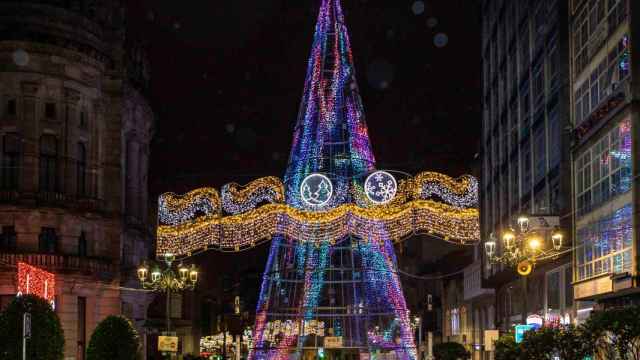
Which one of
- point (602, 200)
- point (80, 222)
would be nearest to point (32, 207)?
point (80, 222)

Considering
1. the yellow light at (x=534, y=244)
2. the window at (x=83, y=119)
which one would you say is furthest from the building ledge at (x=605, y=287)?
the window at (x=83, y=119)

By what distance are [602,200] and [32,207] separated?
106ft

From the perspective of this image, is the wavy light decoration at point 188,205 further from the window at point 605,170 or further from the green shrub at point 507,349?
the window at point 605,170

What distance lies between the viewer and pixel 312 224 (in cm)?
3834

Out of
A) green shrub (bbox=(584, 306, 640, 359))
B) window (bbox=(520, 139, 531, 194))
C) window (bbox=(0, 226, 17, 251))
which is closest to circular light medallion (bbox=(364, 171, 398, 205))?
green shrub (bbox=(584, 306, 640, 359))

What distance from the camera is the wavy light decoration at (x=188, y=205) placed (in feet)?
119

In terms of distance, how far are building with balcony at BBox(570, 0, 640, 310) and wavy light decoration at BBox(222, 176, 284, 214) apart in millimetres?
11339

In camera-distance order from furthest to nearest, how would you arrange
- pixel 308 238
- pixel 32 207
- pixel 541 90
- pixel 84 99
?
pixel 84 99
pixel 32 207
pixel 541 90
pixel 308 238

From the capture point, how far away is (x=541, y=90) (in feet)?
162

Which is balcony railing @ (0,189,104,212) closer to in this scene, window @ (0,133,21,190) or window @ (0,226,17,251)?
window @ (0,133,21,190)

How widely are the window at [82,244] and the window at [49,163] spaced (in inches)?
126

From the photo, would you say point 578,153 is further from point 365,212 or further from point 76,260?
point 76,260

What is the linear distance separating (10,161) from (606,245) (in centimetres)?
3378

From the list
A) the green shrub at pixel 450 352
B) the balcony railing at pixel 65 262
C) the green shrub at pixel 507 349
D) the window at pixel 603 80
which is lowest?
the green shrub at pixel 450 352
